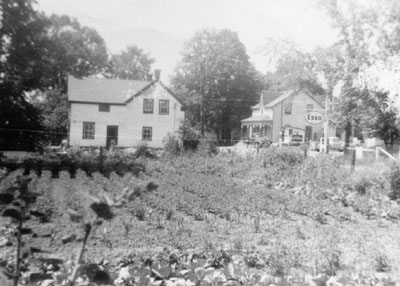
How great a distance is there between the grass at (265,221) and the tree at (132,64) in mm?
38172

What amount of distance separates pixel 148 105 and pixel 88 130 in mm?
5492

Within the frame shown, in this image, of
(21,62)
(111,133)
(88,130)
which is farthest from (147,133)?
(21,62)

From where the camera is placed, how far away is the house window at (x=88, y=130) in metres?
32.4

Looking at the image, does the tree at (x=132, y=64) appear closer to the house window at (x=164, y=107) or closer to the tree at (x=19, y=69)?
the house window at (x=164, y=107)

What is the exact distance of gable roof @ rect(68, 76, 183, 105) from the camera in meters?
32.6

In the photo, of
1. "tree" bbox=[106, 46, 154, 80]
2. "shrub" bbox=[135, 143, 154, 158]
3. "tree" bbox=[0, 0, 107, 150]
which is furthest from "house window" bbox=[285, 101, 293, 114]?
"tree" bbox=[0, 0, 107, 150]

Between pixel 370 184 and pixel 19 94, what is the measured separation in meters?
13.9

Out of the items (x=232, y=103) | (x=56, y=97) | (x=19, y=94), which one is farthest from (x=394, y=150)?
(x=232, y=103)

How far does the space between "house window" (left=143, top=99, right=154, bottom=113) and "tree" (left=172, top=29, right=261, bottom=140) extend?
12.6 metres

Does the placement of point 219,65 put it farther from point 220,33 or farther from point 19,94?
point 19,94

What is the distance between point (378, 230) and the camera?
7551 mm

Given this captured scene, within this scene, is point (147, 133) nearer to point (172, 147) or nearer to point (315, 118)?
point (172, 147)

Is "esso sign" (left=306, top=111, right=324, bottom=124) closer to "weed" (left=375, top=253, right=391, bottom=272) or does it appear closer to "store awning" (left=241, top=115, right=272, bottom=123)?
"weed" (left=375, top=253, right=391, bottom=272)

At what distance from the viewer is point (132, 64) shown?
2056 inches
